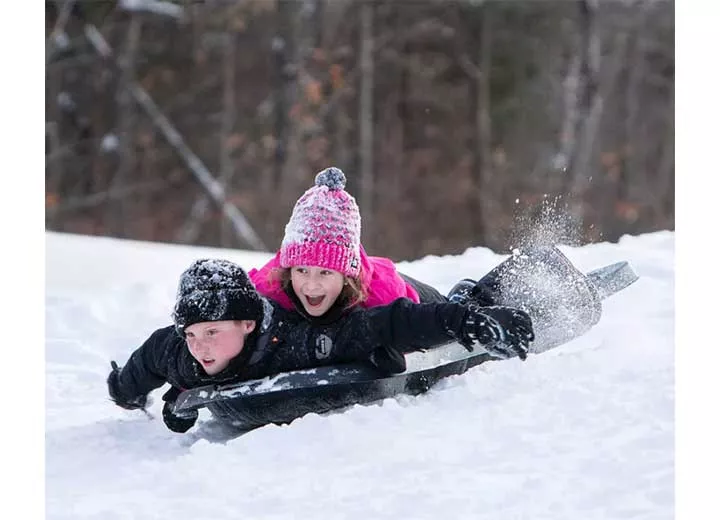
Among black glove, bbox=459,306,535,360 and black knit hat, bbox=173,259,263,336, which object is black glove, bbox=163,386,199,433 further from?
black glove, bbox=459,306,535,360

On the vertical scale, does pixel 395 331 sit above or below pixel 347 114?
below

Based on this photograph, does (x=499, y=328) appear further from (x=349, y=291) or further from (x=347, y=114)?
(x=347, y=114)

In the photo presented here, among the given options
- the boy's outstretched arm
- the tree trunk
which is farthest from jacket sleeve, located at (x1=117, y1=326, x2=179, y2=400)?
the tree trunk

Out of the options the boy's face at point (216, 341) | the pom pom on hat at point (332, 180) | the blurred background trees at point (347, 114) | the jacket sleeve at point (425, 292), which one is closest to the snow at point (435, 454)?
the boy's face at point (216, 341)

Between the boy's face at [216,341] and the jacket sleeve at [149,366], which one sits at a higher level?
the boy's face at [216,341]

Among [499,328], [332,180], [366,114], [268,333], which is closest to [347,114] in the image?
[366,114]

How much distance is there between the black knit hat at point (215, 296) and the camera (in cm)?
167

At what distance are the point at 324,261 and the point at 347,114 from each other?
8.23 feet

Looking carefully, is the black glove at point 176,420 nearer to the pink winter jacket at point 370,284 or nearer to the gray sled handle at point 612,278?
the pink winter jacket at point 370,284

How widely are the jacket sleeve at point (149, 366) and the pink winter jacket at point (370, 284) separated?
0.17 m

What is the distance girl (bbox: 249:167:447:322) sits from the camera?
171cm

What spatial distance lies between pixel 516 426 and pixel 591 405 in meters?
0.14

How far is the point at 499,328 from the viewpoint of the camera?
1589 millimetres
